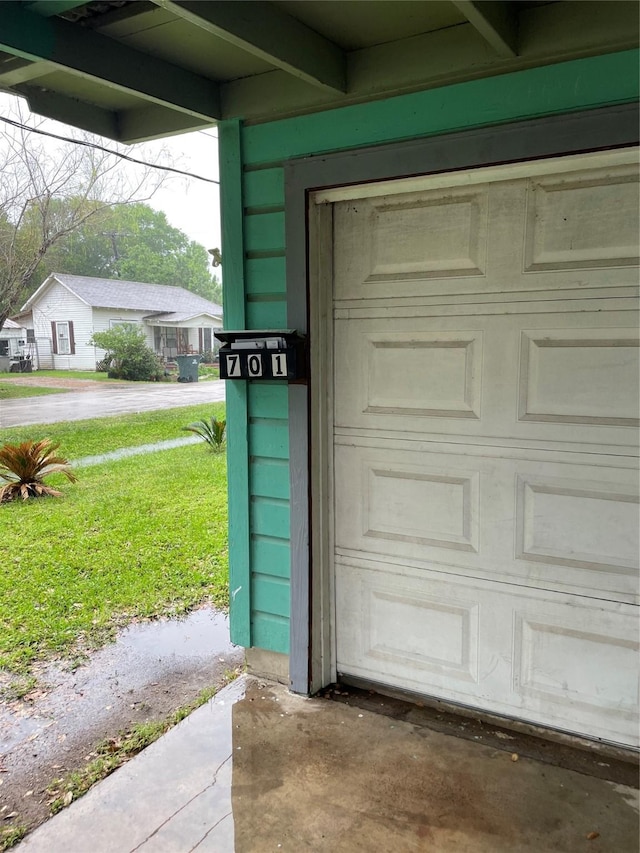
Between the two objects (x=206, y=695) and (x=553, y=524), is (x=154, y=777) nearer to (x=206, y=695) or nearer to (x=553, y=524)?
(x=206, y=695)

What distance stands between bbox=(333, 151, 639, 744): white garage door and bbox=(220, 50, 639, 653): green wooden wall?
209mm

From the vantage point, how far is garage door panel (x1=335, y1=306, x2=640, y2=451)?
6.32 ft

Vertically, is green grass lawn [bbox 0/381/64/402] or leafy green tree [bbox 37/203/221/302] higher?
leafy green tree [bbox 37/203/221/302]

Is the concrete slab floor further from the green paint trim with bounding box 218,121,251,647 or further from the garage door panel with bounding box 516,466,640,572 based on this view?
the garage door panel with bounding box 516,466,640,572

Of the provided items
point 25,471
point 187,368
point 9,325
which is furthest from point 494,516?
point 187,368

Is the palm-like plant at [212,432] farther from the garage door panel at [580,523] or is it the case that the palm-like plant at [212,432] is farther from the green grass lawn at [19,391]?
the garage door panel at [580,523]

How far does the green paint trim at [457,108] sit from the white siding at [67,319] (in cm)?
847

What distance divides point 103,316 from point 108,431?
3.21m

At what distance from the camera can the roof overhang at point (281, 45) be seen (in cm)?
169

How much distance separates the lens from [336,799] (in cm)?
188

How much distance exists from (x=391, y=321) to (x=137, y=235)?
404 inches

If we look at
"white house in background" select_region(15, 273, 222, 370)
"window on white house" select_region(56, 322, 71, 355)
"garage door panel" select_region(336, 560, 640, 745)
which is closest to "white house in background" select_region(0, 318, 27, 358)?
"white house in background" select_region(15, 273, 222, 370)

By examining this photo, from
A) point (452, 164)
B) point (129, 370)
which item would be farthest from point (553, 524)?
point (129, 370)

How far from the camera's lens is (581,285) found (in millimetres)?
1946
